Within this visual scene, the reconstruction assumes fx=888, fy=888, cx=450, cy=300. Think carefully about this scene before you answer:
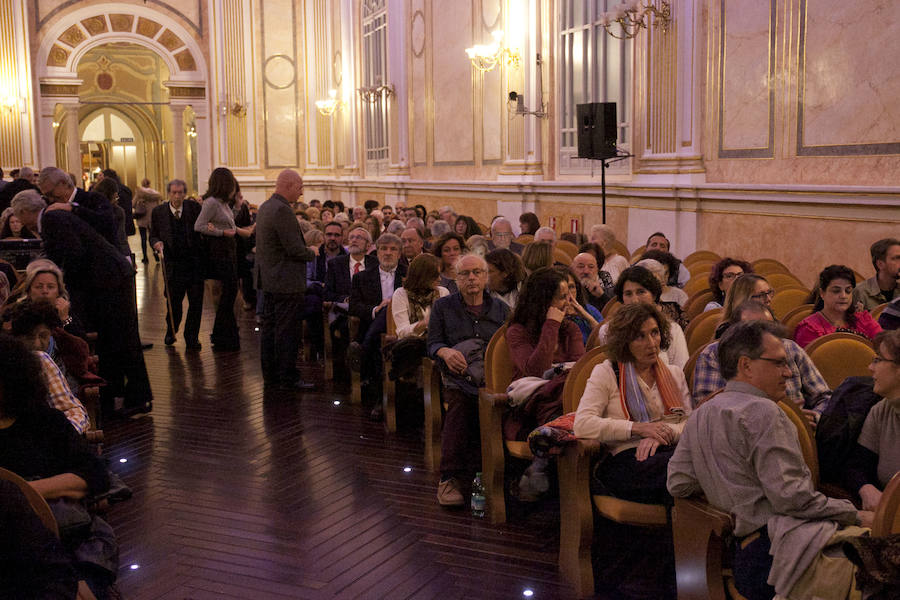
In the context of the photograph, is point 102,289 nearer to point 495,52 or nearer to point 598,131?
point 598,131

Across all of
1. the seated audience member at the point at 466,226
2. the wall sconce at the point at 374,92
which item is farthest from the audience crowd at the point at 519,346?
the wall sconce at the point at 374,92

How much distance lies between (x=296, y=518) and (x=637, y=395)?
1.68 metres

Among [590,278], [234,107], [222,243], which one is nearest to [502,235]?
[222,243]

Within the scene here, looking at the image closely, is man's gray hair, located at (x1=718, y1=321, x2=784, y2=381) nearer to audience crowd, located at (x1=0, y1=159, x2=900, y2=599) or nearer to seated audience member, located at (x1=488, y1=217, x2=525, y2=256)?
audience crowd, located at (x1=0, y1=159, x2=900, y2=599)

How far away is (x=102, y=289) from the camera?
5.32 meters

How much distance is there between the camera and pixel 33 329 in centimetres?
378

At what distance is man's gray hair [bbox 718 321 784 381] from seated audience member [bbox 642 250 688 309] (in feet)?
7.21

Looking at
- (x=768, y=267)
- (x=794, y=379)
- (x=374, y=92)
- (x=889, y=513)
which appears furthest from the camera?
(x=374, y=92)

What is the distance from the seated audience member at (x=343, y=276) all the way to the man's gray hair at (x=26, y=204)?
195 cm

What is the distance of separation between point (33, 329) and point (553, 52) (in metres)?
7.44

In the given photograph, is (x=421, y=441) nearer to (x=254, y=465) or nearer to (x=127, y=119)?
(x=254, y=465)

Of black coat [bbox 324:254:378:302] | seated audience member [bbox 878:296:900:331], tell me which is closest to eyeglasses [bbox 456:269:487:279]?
seated audience member [bbox 878:296:900:331]

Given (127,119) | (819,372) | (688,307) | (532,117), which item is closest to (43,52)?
(127,119)

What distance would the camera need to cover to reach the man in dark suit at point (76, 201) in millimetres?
5141
